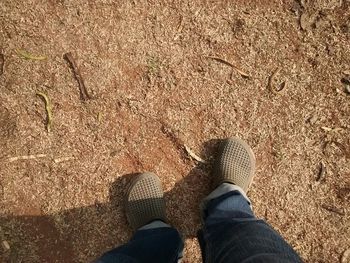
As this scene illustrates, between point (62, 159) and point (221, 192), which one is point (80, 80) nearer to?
point (62, 159)

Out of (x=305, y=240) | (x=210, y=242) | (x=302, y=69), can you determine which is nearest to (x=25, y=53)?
(x=210, y=242)

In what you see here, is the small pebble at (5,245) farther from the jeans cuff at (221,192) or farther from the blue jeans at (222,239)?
the jeans cuff at (221,192)

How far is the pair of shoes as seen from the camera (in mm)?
2557

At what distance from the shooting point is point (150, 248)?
2297 mm

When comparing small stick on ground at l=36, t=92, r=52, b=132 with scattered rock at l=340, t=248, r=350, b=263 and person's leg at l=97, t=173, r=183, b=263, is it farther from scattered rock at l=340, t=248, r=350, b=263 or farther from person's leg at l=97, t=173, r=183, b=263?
scattered rock at l=340, t=248, r=350, b=263

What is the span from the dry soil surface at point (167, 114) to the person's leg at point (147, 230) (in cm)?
9

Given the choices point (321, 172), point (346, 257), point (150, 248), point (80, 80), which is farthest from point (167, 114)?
point (346, 257)

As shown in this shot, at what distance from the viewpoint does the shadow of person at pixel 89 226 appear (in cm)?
256

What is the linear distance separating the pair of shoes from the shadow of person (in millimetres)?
74

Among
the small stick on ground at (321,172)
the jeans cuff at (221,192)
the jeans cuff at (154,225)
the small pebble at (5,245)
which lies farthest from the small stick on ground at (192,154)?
the small pebble at (5,245)

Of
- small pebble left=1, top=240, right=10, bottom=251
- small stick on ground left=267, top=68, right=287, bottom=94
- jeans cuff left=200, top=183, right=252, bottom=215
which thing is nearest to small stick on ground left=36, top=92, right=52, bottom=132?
small pebble left=1, top=240, right=10, bottom=251

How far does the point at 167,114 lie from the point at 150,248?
2.69 feet

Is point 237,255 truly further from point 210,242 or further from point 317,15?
point 317,15

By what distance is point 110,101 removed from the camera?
8.48ft
